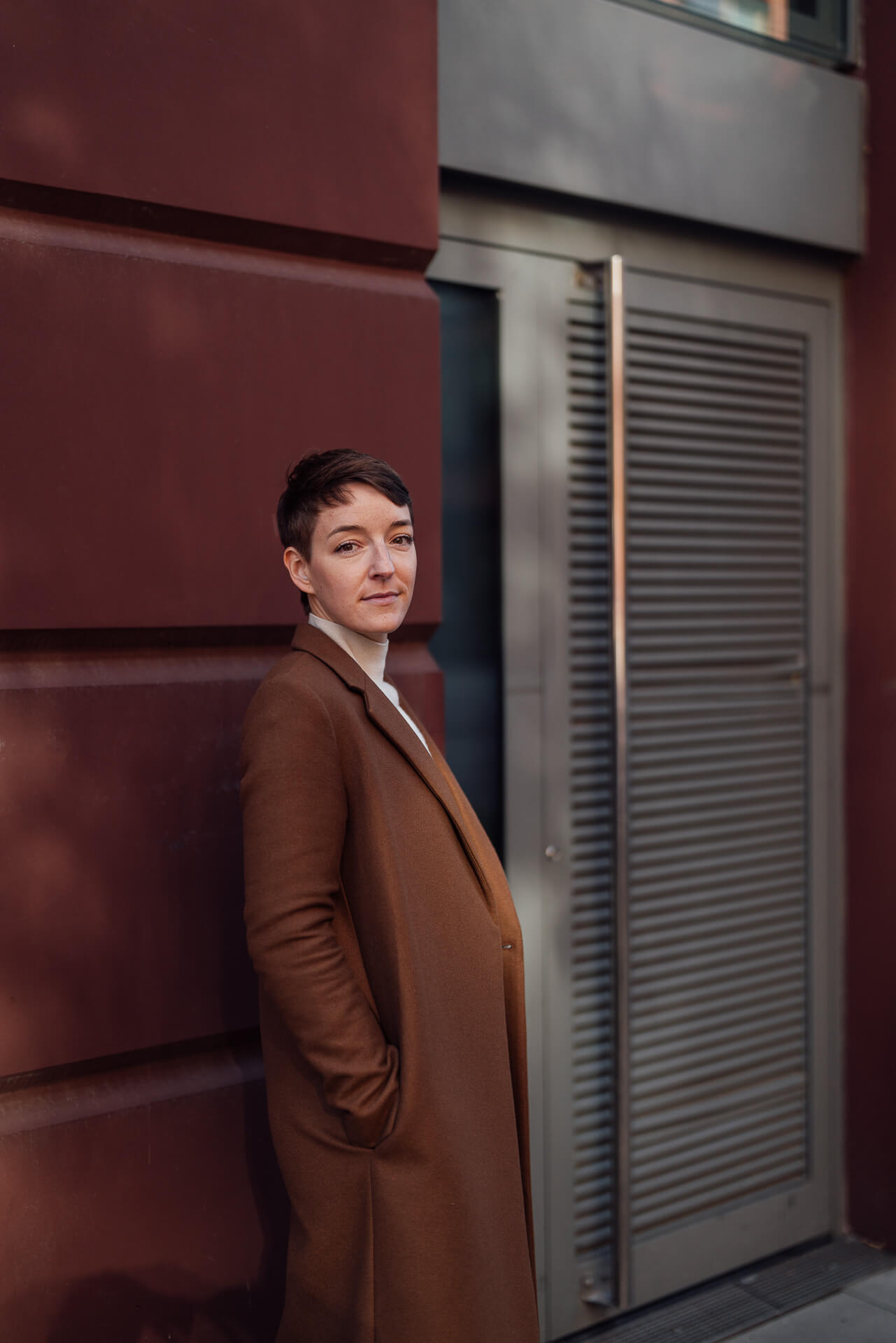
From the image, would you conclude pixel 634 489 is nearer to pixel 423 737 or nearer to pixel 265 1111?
pixel 423 737

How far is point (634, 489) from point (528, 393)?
16.1 inches

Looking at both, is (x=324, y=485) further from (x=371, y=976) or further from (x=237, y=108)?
(x=237, y=108)

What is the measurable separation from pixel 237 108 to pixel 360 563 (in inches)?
39.0

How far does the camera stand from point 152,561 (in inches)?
86.9

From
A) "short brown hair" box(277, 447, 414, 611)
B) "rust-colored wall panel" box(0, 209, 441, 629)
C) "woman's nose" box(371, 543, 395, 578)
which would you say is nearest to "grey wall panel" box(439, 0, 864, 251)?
"rust-colored wall panel" box(0, 209, 441, 629)

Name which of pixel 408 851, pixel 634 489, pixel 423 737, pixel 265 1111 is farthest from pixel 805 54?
pixel 265 1111

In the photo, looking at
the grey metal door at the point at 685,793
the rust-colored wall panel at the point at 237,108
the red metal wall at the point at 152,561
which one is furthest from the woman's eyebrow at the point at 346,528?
the grey metal door at the point at 685,793

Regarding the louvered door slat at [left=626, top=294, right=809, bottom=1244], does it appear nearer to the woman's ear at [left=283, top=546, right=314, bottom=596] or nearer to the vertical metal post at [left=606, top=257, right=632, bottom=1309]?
the vertical metal post at [left=606, top=257, right=632, bottom=1309]

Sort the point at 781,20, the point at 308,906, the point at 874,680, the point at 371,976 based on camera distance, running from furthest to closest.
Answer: the point at 874,680, the point at 781,20, the point at 371,976, the point at 308,906

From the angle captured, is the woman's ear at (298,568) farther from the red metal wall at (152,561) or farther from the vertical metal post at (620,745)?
the vertical metal post at (620,745)

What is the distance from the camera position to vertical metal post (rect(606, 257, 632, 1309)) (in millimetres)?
3037

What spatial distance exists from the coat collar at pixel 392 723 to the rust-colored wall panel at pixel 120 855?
401 mm

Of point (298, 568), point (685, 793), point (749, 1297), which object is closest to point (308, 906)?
point (298, 568)

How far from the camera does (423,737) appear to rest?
2117mm
